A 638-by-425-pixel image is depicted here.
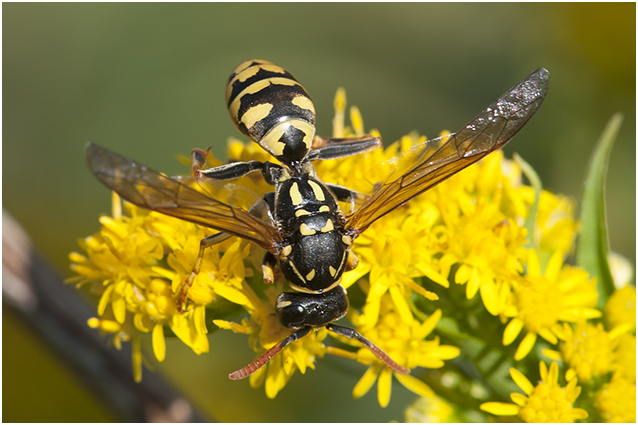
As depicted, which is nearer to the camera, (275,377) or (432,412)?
(275,377)

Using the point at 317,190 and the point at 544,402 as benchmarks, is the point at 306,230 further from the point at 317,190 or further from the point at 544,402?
the point at 544,402

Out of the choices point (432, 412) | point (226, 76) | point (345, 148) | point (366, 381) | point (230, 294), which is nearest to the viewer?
point (230, 294)

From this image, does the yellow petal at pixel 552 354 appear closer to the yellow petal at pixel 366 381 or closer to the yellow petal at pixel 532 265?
the yellow petal at pixel 532 265

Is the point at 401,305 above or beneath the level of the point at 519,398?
above

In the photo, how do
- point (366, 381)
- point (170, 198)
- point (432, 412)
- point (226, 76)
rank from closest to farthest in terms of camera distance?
point (170, 198), point (366, 381), point (432, 412), point (226, 76)

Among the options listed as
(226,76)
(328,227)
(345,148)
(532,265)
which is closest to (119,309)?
(328,227)

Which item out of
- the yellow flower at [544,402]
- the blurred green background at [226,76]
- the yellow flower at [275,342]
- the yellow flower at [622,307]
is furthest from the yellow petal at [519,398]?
the blurred green background at [226,76]

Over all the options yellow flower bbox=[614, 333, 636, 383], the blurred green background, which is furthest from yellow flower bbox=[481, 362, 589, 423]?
the blurred green background
